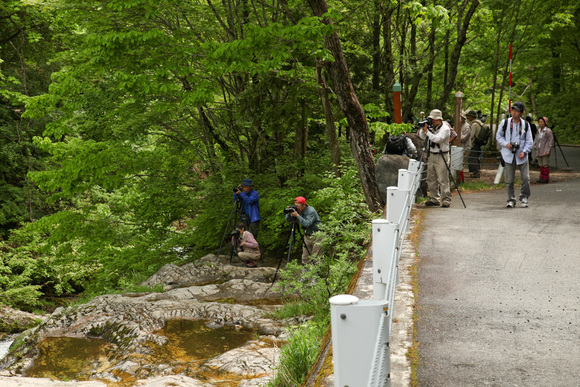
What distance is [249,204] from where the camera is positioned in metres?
14.7

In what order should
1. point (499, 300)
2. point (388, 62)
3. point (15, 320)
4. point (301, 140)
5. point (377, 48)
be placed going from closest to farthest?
point (499, 300)
point (15, 320)
point (301, 140)
point (377, 48)
point (388, 62)

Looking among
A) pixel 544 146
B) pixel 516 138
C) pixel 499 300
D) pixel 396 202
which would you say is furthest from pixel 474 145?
pixel 499 300

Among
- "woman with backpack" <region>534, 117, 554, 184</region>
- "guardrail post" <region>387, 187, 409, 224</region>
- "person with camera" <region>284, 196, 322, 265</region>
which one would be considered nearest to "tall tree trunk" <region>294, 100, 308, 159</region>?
"person with camera" <region>284, 196, 322, 265</region>

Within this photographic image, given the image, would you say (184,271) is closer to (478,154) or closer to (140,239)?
(140,239)

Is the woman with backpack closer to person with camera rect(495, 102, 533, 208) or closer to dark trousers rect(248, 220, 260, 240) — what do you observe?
person with camera rect(495, 102, 533, 208)

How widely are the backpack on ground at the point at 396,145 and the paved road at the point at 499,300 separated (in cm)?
226

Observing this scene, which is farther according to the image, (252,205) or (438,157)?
(252,205)

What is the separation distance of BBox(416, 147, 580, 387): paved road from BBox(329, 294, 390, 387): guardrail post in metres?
1.22

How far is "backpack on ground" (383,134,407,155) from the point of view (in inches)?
496

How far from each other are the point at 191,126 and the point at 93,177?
14.6ft

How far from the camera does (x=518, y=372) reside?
4203 millimetres

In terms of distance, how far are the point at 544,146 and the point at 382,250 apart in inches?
507

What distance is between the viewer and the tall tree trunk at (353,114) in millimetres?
11859

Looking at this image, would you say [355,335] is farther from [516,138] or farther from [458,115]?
[458,115]
